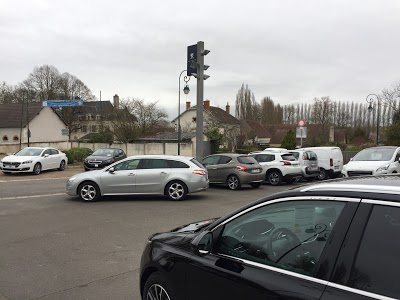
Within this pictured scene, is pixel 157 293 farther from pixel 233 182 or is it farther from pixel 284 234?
pixel 233 182

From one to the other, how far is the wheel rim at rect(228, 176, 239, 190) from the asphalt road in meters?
1.85

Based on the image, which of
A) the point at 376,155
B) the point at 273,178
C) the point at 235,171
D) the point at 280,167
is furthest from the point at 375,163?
the point at 235,171

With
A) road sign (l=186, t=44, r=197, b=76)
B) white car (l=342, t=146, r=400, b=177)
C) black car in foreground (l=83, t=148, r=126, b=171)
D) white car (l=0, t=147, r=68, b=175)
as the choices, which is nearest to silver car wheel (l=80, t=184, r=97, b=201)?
road sign (l=186, t=44, r=197, b=76)

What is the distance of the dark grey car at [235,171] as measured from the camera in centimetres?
1523

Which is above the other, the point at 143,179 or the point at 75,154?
the point at 75,154

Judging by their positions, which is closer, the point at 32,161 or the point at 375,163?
the point at 375,163

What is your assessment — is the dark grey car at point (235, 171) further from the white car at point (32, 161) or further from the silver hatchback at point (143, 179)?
the white car at point (32, 161)

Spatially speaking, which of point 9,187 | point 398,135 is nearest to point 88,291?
point 9,187

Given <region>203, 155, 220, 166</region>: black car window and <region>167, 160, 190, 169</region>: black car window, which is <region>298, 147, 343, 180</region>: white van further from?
<region>167, 160, 190, 169</region>: black car window

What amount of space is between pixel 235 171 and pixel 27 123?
161 ft

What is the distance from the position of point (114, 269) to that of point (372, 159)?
43.5ft

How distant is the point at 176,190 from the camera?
1204 centimetres

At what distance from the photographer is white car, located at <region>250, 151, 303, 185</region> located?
17.2 metres

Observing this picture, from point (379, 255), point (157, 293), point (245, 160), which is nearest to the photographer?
point (379, 255)
